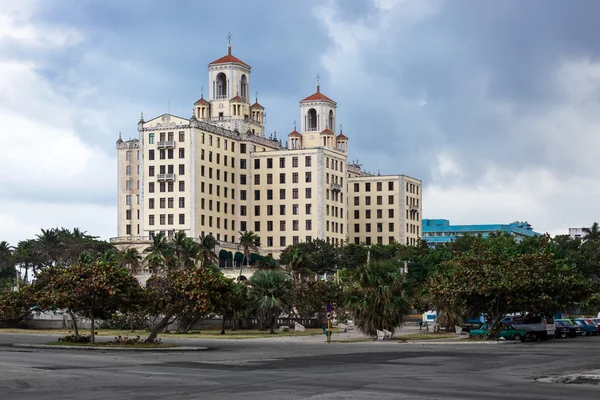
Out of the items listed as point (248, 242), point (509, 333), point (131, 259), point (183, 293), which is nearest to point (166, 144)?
point (248, 242)

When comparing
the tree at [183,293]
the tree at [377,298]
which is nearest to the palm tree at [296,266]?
the tree at [377,298]

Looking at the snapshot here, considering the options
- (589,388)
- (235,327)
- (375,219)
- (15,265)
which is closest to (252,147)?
(375,219)

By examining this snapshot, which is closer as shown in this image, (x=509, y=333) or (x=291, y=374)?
(x=291, y=374)

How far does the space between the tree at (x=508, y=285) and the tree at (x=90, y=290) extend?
24003mm

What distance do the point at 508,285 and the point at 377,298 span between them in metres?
8.86

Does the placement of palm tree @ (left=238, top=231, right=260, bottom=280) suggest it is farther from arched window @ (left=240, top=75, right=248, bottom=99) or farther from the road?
the road

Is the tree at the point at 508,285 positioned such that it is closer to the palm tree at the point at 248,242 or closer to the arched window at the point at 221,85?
the palm tree at the point at 248,242

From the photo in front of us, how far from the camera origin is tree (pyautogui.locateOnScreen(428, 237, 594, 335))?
69250 millimetres

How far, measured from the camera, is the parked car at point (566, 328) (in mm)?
77094

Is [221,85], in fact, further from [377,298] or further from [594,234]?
[377,298]

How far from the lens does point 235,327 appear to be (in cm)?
9650

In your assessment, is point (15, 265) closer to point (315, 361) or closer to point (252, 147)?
point (252, 147)

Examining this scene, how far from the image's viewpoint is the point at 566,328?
78.1m

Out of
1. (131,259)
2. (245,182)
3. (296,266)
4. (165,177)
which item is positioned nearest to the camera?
(296,266)
